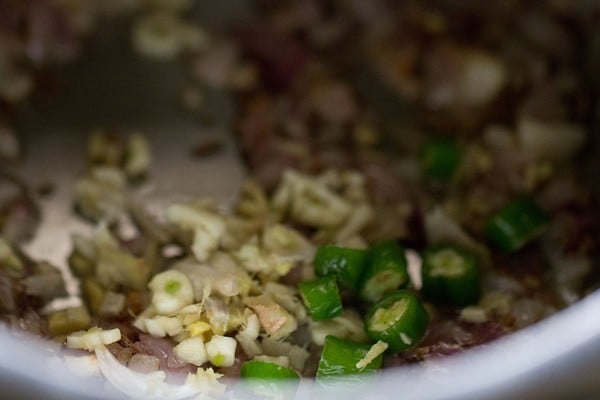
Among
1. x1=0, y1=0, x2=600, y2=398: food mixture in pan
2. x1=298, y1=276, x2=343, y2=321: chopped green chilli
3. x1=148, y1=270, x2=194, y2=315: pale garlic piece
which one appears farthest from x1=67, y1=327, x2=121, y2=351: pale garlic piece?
x1=298, y1=276, x2=343, y2=321: chopped green chilli

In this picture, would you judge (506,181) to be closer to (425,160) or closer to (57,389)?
(425,160)

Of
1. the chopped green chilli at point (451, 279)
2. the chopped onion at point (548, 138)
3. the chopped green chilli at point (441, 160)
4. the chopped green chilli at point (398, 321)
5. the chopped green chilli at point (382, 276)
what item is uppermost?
the chopped onion at point (548, 138)

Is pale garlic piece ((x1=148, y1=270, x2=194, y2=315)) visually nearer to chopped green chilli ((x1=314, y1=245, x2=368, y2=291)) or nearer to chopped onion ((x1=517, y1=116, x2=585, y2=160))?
chopped green chilli ((x1=314, y1=245, x2=368, y2=291))

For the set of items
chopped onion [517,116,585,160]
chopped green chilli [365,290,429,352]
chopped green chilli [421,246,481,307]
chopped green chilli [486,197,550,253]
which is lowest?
chopped green chilli [365,290,429,352]

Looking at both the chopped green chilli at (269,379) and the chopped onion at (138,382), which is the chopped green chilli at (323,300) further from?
the chopped onion at (138,382)

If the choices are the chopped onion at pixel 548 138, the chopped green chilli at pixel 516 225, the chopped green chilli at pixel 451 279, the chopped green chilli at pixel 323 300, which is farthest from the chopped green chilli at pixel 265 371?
the chopped onion at pixel 548 138

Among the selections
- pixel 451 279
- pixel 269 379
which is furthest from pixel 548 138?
pixel 269 379
